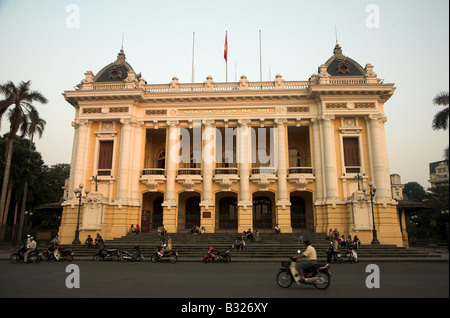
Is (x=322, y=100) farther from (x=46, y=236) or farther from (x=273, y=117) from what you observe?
(x=46, y=236)

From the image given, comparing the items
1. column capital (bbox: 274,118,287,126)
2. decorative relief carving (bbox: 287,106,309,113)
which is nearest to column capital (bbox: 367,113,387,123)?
decorative relief carving (bbox: 287,106,309,113)

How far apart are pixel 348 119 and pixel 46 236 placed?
31.5 metres

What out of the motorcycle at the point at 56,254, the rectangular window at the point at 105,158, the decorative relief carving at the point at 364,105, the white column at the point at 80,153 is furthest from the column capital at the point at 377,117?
the white column at the point at 80,153

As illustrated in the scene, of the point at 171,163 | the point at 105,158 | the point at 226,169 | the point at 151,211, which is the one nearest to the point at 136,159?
the point at 105,158

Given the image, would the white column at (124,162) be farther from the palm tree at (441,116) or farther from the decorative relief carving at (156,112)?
the palm tree at (441,116)

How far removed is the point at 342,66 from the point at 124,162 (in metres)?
22.0

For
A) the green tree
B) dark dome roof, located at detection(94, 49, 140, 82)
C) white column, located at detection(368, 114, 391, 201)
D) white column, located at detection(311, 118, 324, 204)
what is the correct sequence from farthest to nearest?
the green tree → dark dome roof, located at detection(94, 49, 140, 82) → white column, located at detection(311, 118, 324, 204) → white column, located at detection(368, 114, 391, 201)

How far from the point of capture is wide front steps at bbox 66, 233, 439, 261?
63.8 feet

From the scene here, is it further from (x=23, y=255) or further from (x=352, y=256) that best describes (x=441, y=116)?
(x=23, y=255)

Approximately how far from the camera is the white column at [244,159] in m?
26.9

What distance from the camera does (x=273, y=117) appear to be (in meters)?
28.0

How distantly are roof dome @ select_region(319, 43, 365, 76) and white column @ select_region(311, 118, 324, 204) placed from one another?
5.54 m

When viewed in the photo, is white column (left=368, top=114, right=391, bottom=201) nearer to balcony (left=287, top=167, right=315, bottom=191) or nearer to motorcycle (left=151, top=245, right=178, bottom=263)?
balcony (left=287, top=167, right=315, bottom=191)
